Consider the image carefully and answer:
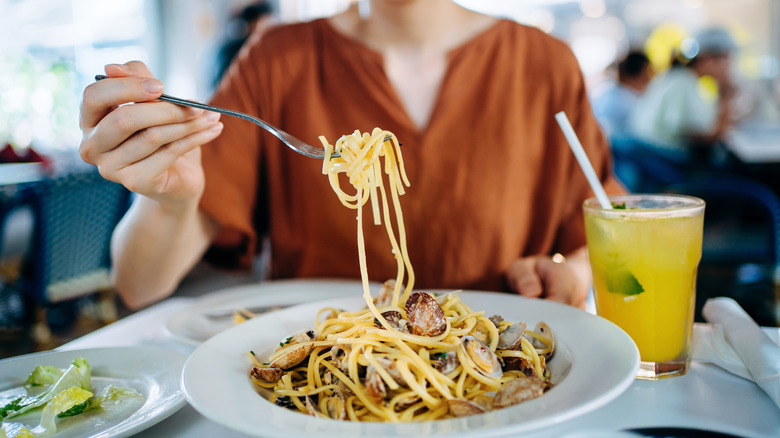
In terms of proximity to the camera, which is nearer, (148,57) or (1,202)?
(1,202)

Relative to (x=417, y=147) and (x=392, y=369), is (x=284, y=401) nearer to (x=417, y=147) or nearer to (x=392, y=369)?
(x=392, y=369)

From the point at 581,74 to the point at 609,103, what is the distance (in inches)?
248

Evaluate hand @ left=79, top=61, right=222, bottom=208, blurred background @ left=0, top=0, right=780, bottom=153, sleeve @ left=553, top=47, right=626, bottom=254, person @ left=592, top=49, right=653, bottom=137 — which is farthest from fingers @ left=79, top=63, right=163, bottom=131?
person @ left=592, top=49, right=653, bottom=137

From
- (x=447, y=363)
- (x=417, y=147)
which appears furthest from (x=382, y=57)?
(x=447, y=363)

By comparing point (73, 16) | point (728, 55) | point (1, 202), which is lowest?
point (1, 202)

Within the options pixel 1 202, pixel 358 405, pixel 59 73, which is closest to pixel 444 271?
pixel 358 405

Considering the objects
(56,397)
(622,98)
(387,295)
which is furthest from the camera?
(622,98)

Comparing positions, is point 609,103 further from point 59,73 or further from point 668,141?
point 59,73

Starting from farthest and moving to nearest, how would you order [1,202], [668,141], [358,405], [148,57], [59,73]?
[148,57], [59,73], [668,141], [1,202], [358,405]

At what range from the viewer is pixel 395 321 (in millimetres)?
808

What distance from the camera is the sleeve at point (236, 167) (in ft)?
4.59

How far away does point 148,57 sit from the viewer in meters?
7.75

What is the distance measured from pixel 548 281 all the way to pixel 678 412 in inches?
17.2

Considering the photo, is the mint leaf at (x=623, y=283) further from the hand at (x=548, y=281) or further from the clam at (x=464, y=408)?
the clam at (x=464, y=408)
